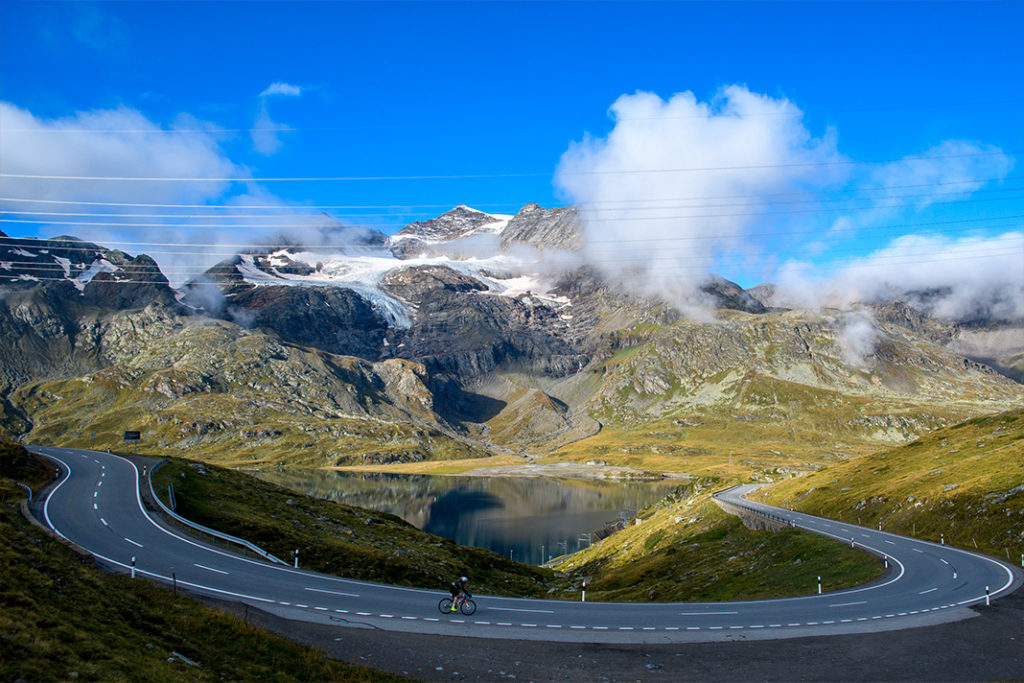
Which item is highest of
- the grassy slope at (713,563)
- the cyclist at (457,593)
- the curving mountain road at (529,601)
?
the cyclist at (457,593)

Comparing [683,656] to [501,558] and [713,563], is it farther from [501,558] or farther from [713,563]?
[501,558]

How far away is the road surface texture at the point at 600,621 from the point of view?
A: 2575cm

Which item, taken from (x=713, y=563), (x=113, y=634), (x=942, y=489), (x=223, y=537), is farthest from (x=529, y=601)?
(x=942, y=489)

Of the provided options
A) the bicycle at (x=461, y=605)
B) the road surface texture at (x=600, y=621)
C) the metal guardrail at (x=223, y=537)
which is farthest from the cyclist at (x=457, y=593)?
the metal guardrail at (x=223, y=537)

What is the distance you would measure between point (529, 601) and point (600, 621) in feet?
22.0

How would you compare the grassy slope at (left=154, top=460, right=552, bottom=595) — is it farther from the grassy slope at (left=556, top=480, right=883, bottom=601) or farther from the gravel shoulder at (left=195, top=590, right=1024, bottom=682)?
the gravel shoulder at (left=195, top=590, right=1024, bottom=682)

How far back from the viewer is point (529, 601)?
3812 cm

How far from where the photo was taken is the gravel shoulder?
24609 millimetres

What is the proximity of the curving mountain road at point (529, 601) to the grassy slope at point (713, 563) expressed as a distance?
15.4 feet

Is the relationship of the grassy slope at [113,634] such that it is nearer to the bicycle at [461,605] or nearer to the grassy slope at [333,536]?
the bicycle at [461,605]

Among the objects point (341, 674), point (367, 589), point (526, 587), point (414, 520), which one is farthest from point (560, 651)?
point (414, 520)

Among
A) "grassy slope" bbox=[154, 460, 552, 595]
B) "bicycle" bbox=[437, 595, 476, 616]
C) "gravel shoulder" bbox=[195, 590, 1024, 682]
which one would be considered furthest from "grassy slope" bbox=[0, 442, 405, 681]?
"grassy slope" bbox=[154, 460, 552, 595]

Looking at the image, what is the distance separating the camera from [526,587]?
7519 centimetres

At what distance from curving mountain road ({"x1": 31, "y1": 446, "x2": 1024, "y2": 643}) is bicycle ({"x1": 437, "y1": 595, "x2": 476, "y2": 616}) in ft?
1.54
